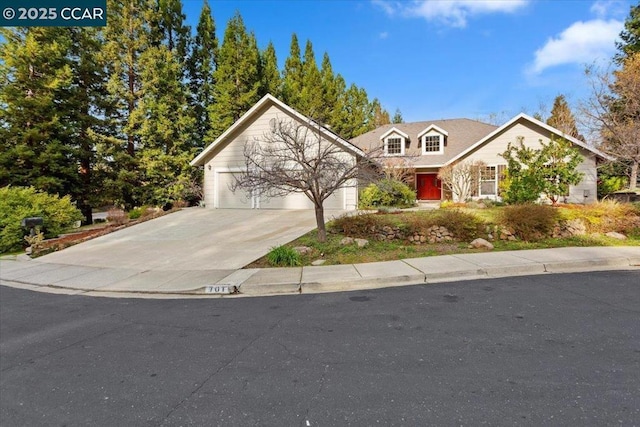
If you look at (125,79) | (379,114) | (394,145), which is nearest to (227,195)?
(394,145)

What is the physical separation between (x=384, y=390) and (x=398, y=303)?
94.9 inches

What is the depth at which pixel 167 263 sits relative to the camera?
9148mm

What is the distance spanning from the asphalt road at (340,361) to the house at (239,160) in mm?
13182

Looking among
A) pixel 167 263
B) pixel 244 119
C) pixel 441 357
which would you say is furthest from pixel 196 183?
pixel 441 357

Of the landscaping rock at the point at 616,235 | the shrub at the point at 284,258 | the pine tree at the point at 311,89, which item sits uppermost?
the pine tree at the point at 311,89

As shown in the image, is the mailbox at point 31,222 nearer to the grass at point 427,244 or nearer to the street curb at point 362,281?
the street curb at point 362,281

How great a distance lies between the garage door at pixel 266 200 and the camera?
58.7ft

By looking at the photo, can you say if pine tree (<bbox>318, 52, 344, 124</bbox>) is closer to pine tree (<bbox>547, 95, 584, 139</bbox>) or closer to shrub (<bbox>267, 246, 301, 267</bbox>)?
pine tree (<bbox>547, 95, 584, 139</bbox>)

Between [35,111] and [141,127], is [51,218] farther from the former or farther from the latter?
[141,127]

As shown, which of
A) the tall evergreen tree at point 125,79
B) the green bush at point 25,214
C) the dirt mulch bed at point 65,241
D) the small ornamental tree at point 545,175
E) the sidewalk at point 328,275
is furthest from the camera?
the tall evergreen tree at point 125,79

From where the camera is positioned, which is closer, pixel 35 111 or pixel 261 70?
pixel 35 111

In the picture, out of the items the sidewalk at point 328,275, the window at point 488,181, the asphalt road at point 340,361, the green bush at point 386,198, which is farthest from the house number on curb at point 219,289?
the window at point 488,181

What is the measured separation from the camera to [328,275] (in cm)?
689

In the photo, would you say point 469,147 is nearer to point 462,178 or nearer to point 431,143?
point 431,143
